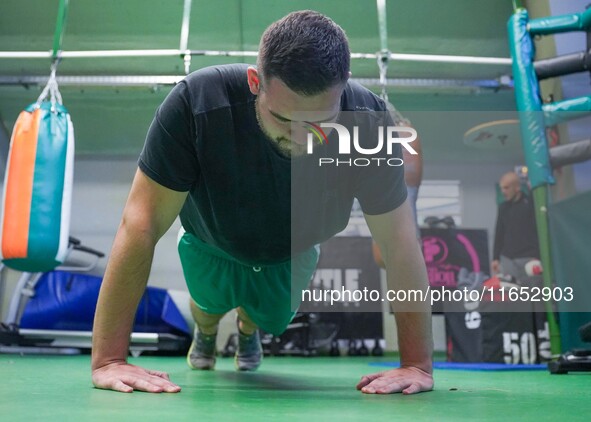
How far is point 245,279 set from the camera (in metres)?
2.35

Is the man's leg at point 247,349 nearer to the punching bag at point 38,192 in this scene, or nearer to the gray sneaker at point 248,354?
the gray sneaker at point 248,354

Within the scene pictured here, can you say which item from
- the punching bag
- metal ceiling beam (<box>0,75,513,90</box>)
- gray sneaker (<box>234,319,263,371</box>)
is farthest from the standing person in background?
the punching bag

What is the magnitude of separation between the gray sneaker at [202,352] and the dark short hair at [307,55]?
1.71 m

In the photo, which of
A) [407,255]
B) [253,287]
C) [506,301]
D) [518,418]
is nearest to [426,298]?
[407,255]

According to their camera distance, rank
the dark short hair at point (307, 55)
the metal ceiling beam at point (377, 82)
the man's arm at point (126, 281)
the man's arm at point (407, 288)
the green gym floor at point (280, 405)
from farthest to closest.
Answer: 1. the metal ceiling beam at point (377, 82)
2. the man's arm at point (407, 288)
3. the man's arm at point (126, 281)
4. the dark short hair at point (307, 55)
5. the green gym floor at point (280, 405)

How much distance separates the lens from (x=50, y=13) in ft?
17.3

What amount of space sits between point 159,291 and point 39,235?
2342mm

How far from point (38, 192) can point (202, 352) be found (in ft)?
4.29

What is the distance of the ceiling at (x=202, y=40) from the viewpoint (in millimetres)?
5168

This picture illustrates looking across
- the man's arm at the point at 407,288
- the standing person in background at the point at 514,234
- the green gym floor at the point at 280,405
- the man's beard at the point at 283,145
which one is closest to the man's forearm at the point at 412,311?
the man's arm at the point at 407,288

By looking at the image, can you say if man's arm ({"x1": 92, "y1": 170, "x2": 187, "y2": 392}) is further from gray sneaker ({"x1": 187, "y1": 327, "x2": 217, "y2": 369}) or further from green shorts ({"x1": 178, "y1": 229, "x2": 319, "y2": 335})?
gray sneaker ({"x1": 187, "y1": 327, "x2": 217, "y2": 369})

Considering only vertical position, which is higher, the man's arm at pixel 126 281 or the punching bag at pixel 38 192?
the punching bag at pixel 38 192

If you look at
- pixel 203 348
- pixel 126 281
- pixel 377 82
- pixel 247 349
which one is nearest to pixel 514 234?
pixel 377 82

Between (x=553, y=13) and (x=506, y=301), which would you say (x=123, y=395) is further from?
(x=553, y=13)
